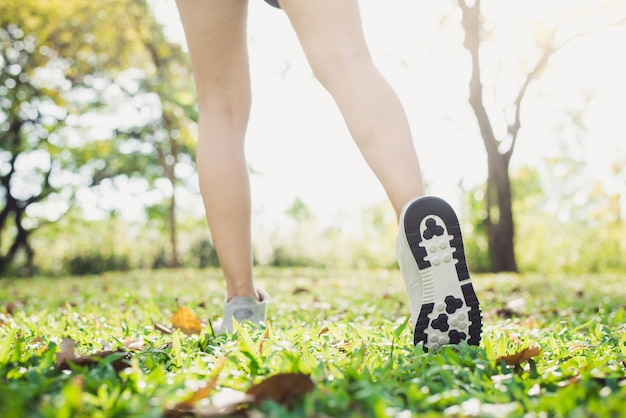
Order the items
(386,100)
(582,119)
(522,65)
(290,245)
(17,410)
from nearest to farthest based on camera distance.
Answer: (17,410), (386,100), (522,65), (582,119), (290,245)

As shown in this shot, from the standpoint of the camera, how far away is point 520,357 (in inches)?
44.7

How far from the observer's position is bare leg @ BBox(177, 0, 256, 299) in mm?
1674

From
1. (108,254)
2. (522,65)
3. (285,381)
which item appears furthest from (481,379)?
(108,254)

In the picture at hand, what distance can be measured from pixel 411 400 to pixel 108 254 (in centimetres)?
1233

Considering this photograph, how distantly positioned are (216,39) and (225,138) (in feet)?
0.99

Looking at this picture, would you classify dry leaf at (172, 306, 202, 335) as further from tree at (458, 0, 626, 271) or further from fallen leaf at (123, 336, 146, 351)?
tree at (458, 0, 626, 271)

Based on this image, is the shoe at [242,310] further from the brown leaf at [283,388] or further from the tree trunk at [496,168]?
the tree trunk at [496,168]

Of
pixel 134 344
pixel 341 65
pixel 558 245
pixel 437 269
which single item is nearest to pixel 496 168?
pixel 558 245

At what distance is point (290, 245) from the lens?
1394cm

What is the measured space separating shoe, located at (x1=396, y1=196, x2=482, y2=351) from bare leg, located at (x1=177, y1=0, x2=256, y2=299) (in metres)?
0.67

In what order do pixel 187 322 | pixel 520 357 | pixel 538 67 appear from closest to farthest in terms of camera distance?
pixel 520 357 → pixel 187 322 → pixel 538 67

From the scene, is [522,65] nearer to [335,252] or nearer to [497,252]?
[497,252]

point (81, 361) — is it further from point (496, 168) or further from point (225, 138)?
point (496, 168)

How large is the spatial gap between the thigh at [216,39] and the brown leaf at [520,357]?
1.15m
